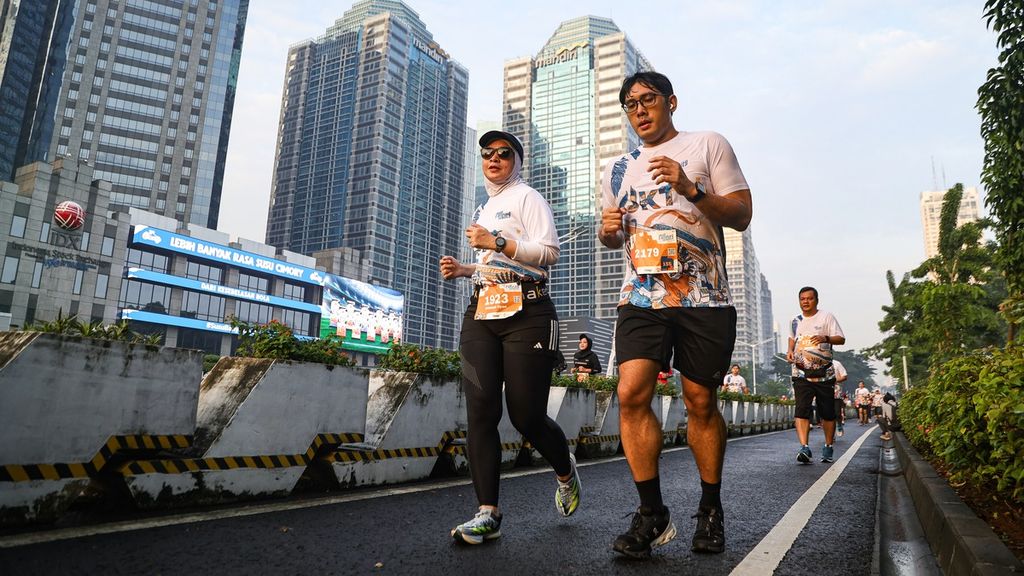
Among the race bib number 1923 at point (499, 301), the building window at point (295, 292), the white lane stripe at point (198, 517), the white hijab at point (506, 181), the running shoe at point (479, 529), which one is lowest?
the white lane stripe at point (198, 517)

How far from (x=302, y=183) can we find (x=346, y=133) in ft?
52.0

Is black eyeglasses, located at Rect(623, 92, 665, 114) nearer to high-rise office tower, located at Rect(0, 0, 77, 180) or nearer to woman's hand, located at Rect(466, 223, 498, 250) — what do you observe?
woman's hand, located at Rect(466, 223, 498, 250)

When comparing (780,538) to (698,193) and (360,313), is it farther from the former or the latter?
(360,313)

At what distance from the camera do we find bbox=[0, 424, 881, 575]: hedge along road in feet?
7.44

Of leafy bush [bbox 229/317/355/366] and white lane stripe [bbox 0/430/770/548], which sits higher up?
leafy bush [bbox 229/317/355/366]

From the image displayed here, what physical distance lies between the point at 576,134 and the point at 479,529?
15198cm

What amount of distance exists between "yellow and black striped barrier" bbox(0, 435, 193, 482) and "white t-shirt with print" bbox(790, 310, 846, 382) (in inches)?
275

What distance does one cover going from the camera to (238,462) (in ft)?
12.0

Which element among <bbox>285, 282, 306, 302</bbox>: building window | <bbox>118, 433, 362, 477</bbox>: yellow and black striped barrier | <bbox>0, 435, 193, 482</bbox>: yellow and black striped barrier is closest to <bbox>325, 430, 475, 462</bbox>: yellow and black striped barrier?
<bbox>118, 433, 362, 477</bbox>: yellow and black striped barrier

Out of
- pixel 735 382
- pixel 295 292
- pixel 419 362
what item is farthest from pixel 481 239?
pixel 295 292

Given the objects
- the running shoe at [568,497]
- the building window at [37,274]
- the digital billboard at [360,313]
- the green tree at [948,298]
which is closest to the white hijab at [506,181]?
the running shoe at [568,497]

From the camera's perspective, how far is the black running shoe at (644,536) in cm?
251

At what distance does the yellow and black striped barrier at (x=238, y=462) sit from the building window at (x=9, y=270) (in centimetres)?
6123

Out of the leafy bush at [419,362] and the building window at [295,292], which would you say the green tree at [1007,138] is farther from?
the building window at [295,292]
